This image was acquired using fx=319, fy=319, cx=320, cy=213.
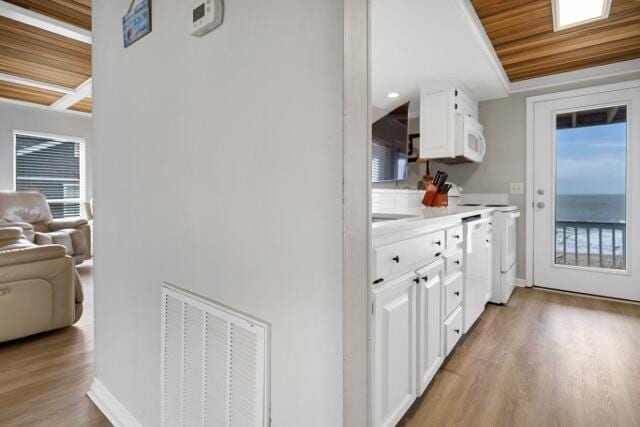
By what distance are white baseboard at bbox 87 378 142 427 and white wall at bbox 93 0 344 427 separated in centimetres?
6

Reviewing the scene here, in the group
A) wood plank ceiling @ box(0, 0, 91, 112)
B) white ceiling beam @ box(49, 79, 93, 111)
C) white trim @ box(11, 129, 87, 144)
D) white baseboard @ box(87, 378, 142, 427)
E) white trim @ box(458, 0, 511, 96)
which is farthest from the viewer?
white trim @ box(11, 129, 87, 144)

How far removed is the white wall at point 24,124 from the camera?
4391 mm

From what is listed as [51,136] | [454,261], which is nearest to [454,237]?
[454,261]

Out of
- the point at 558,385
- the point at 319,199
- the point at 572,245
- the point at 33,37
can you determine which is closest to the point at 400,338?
the point at 319,199

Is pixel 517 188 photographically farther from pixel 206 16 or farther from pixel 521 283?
pixel 206 16

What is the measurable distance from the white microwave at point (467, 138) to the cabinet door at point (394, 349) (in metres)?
2.18

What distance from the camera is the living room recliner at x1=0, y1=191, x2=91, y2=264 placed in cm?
381

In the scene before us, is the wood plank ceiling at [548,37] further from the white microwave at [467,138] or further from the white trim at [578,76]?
the white microwave at [467,138]

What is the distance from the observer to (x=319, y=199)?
73 cm

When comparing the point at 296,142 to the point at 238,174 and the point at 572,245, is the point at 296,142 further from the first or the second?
the point at 572,245

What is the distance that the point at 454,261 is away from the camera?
182 centimetres

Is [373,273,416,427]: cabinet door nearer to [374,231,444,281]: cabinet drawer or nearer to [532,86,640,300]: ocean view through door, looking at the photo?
[374,231,444,281]: cabinet drawer

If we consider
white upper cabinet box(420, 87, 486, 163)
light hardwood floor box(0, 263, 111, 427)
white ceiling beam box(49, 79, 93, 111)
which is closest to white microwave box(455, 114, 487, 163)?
white upper cabinet box(420, 87, 486, 163)

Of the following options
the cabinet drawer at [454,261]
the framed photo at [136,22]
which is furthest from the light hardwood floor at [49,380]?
the cabinet drawer at [454,261]
